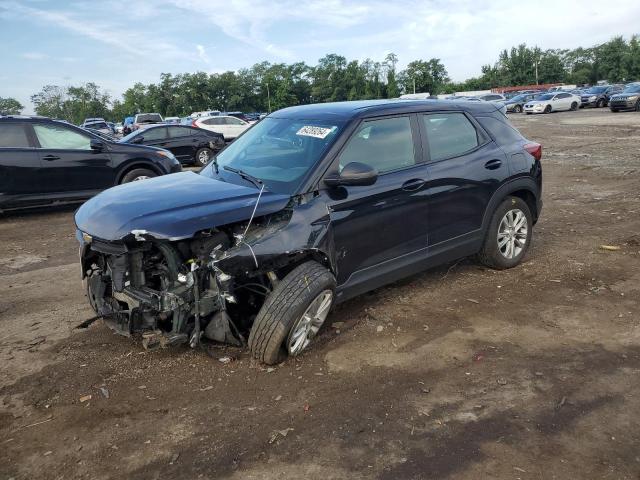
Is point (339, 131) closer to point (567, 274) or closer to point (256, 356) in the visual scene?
point (256, 356)

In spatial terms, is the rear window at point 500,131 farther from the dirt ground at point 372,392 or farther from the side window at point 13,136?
the side window at point 13,136

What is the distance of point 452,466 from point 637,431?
1.07 m

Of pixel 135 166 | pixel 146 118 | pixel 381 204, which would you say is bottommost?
pixel 381 204

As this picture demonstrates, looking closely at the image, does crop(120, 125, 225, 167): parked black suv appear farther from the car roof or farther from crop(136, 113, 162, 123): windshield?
crop(136, 113, 162, 123): windshield

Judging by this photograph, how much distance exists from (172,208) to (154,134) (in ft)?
44.9

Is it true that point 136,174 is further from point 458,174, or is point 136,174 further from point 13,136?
point 458,174

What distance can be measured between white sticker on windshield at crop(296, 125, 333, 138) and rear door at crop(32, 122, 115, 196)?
6.01 metres

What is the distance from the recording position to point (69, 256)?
660 cm

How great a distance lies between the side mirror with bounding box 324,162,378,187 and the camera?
3660 mm

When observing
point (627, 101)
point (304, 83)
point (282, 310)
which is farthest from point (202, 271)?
point (304, 83)

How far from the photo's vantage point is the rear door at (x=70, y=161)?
339 inches

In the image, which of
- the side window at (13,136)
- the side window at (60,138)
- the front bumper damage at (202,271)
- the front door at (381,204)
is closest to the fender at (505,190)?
the front door at (381,204)

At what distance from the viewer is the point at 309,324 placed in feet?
12.1

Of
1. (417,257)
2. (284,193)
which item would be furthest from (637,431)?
(284,193)
